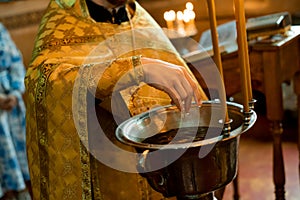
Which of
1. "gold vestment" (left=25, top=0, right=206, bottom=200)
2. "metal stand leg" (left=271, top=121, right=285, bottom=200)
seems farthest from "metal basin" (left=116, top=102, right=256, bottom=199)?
"metal stand leg" (left=271, top=121, right=285, bottom=200)

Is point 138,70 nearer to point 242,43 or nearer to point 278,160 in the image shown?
point 242,43

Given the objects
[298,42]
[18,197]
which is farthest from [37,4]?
[298,42]

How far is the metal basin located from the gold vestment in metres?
0.22

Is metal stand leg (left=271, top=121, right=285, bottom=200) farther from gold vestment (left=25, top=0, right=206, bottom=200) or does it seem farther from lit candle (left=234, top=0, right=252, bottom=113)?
lit candle (left=234, top=0, right=252, bottom=113)

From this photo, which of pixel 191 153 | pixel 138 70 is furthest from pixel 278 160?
pixel 191 153

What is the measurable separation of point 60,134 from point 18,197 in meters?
2.26

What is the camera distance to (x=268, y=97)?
2178 mm

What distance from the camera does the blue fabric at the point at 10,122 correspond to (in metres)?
3.34

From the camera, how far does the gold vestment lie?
122 cm

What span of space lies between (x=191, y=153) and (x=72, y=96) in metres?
0.50

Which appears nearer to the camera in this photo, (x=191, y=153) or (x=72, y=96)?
(x=191, y=153)

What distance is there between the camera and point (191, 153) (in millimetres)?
785

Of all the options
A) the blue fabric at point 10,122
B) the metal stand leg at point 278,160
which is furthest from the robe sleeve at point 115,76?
the blue fabric at point 10,122

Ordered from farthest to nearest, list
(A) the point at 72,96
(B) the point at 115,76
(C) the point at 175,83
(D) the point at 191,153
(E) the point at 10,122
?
(E) the point at 10,122, (A) the point at 72,96, (B) the point at 115,76, (C) the point at 175,83, (D) the point at 191,153
